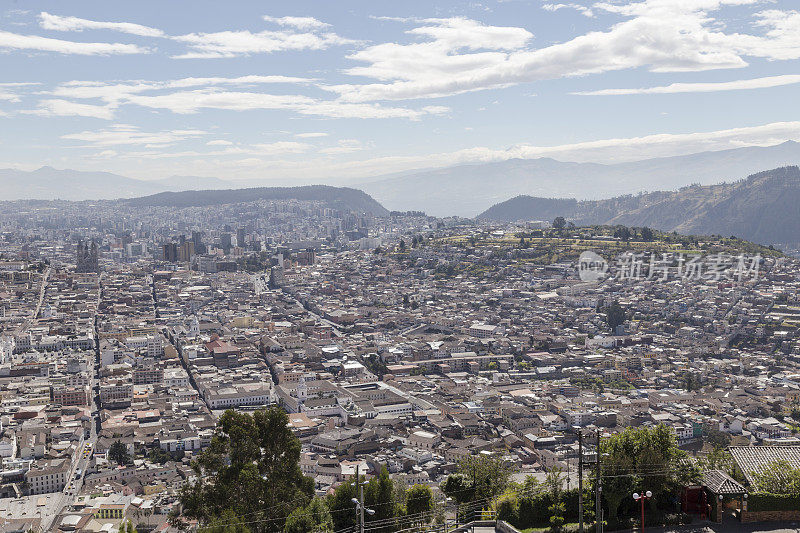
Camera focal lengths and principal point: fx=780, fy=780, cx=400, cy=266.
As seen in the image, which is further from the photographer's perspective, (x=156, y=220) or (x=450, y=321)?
(x=156, y=220)

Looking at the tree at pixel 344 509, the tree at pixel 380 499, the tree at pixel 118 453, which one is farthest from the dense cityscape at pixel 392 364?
the tree at pixel 344 509

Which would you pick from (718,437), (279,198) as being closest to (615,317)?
(718,437)

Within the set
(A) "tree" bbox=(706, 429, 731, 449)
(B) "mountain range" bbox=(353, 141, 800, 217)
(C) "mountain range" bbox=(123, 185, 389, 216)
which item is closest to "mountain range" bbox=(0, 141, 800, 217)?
(B) "mountain range" bbox=(353, 141, 800, 217)

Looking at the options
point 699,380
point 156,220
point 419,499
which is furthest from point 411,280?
point 156,220

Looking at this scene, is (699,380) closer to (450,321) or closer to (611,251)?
(450,321)

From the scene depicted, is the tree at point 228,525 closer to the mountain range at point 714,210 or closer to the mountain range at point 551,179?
the mountain range at point 714,210

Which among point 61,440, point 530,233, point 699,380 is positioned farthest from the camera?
point 530,233
